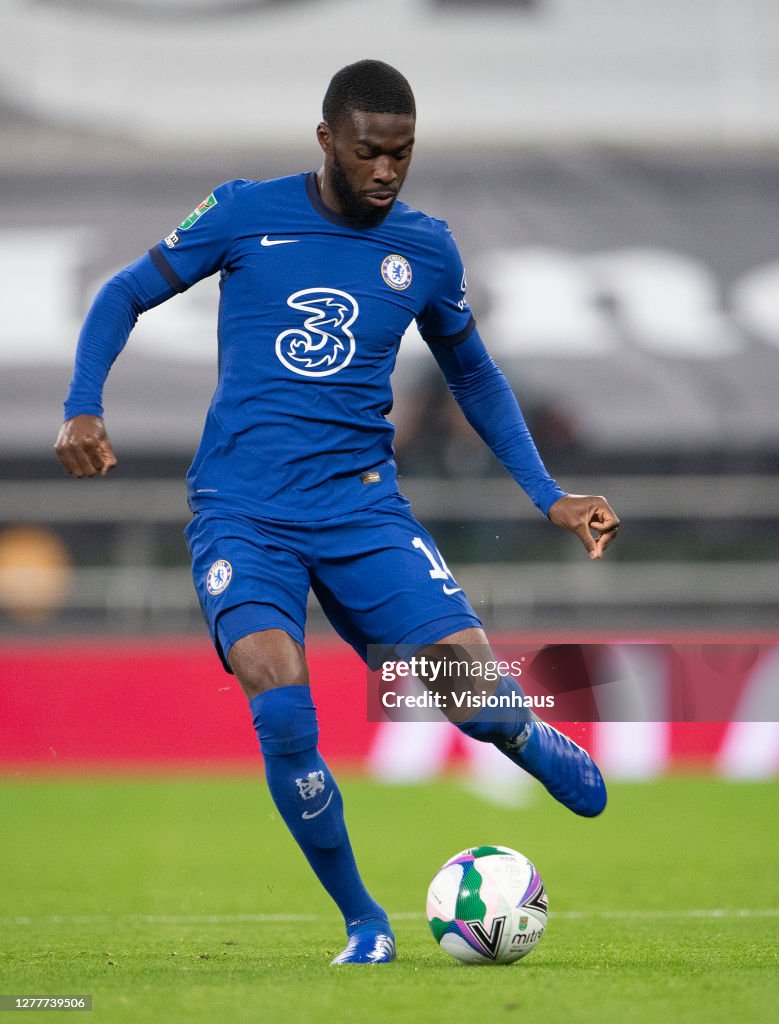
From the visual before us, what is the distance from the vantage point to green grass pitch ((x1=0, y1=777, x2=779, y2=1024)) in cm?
352

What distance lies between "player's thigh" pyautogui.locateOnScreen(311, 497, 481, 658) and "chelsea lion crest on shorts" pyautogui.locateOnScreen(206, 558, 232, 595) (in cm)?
26

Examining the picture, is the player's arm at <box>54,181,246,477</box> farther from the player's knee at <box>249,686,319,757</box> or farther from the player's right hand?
the player's knee at <box>249,686,319,757</box>

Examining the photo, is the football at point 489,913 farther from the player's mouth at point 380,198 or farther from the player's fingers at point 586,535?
the player's mouth at point 380,198

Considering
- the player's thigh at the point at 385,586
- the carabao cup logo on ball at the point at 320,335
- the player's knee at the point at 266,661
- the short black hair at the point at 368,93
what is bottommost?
the player's knee at the point at 266,661

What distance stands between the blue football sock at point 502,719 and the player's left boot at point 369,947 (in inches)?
22.3

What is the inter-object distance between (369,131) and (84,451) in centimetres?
111

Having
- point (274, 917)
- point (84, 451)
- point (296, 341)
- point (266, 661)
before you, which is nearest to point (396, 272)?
point (296, 341)

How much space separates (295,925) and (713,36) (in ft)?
40.2

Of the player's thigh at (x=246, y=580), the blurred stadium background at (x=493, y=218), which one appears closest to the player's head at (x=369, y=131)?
the player's thigh at (x=246, y=580)

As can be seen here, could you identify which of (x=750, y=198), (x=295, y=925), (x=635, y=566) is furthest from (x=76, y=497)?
(x=295, y=925)

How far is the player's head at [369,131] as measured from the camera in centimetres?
418

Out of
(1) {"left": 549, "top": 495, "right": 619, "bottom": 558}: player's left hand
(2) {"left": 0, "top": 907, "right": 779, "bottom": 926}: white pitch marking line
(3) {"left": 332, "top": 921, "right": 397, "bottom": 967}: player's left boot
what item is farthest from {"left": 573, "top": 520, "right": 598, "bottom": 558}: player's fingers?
(2) {"left": 0, "top": 907, "right": 779, "bottom": 926}: white pitch marking line

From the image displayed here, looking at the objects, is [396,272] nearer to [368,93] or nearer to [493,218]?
[368,93]

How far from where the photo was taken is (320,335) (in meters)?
4.32
